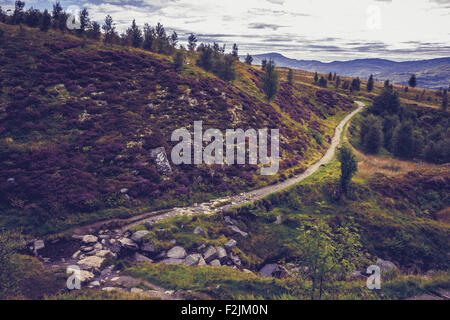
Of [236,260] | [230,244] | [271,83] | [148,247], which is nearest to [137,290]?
[148,247]

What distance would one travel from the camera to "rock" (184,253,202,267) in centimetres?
2447

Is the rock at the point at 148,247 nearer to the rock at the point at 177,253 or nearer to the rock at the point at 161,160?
the rock at the point at 177,253

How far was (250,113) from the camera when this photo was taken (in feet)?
196

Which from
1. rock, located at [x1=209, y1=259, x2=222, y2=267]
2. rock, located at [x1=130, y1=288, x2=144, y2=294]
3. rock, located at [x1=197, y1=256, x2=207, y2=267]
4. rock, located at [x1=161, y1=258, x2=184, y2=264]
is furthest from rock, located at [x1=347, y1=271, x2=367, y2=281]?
rock, located at [x1=130, y1=288, x2=144, y2=294]

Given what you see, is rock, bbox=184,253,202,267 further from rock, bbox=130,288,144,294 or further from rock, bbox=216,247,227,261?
rock, bbox=130,288,144,294

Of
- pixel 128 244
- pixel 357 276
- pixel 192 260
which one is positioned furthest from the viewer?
pixel 357 276

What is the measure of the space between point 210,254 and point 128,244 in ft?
28.3

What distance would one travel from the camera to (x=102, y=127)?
44.5 m

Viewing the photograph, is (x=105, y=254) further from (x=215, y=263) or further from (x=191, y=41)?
(x=191, y=41)

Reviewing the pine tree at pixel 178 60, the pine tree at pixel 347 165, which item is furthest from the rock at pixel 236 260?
the pine tree at pixel 178 60
